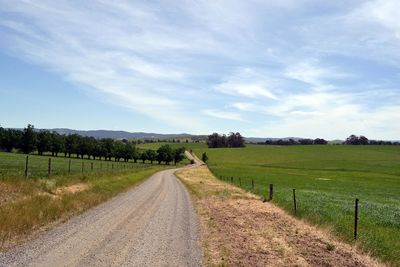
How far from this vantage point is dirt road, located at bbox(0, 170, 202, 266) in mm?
11273

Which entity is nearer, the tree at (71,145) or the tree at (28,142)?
the tree at (28,142)

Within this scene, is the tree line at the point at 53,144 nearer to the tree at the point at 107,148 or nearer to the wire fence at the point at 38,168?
the tree at the point at 107,148

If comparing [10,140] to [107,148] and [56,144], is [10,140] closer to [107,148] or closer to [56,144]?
[56,144]

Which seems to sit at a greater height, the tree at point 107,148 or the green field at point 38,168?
the tree at point 107,148

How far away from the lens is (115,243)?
13.7 meters

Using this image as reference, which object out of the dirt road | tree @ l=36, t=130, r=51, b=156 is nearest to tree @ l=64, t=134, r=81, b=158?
tree @ l=36, t=130, r=51, b=156

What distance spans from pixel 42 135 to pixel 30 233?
480ft

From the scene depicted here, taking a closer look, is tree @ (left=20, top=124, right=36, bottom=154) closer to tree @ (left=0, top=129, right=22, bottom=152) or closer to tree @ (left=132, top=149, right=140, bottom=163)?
tree @ (left=0, top=129, right=22, bottom=152)

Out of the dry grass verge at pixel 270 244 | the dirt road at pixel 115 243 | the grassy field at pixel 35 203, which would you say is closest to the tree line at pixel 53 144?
the grassy field at pixel 35 203

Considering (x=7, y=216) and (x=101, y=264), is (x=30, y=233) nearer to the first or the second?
(x=7, y=216)

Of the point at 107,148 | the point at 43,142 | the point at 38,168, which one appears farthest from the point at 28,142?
the point at 38,168

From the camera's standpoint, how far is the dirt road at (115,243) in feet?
37.0

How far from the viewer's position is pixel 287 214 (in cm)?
2298


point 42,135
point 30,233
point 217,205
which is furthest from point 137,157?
point 30,233
